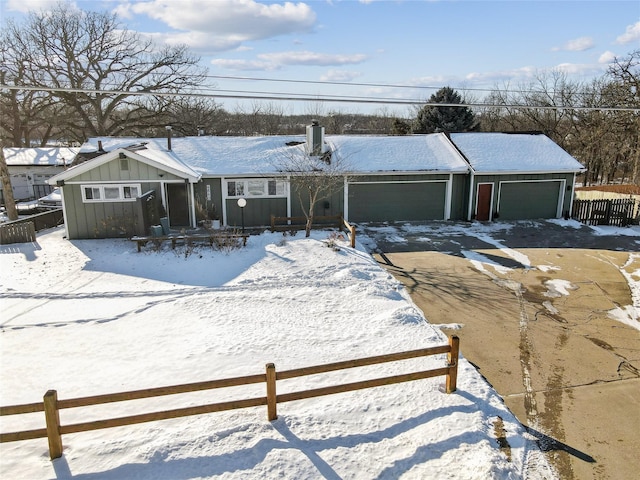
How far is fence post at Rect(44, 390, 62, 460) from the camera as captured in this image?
472cm

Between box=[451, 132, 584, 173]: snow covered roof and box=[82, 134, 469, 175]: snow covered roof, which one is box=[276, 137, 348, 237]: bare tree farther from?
box=[451, 132, 584, 173]: snow covered roof

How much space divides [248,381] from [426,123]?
1416 inches

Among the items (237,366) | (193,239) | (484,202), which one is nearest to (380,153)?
(484,202)

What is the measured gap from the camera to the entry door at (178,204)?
57.9 feet

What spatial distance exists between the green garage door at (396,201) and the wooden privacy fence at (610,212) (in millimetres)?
6524

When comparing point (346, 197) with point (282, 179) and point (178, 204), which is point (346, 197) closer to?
point (282, 179)

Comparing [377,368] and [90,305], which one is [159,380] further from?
[90,305]

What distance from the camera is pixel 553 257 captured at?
14.1 metres

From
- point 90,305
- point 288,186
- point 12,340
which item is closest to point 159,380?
point 12,340

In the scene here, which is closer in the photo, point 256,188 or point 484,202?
point 256,188

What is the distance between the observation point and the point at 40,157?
97.3ft

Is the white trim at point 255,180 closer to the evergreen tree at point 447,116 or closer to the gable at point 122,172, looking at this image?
the gable at point 122,172

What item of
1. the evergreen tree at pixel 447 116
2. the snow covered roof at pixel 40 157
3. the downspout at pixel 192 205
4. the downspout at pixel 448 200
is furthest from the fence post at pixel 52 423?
the evergreen tree at pixel 447 116

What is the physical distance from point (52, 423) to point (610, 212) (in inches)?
839
